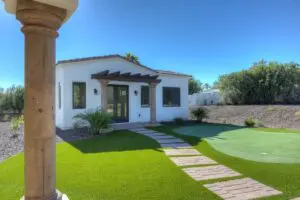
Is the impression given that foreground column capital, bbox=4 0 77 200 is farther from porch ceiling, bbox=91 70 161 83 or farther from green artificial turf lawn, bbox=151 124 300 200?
porch ceiling, bbox=91 70 161 83

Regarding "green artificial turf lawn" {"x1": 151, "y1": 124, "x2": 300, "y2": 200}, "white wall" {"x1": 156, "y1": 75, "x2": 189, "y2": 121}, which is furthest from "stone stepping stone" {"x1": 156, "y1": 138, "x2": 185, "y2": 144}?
"white wall" {"x1": 156, "y1": 75, "x2": 189, "y2": 121}

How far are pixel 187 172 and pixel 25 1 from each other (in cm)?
433

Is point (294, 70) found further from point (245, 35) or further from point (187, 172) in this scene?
point (187, 172)

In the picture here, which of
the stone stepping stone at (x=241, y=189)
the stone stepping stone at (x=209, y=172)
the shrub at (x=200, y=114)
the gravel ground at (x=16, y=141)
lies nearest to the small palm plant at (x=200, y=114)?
the shrub at (x=200, y=114)

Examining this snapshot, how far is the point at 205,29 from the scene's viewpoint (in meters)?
14.8

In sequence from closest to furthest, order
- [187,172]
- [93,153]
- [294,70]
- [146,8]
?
[187,172]
[93,153]
[146,8]
[294,70]

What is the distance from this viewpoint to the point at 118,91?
41.6 ft

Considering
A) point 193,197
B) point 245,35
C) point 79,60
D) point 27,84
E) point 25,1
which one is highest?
point 245,35

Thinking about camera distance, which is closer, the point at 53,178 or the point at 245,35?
the point at 53,178

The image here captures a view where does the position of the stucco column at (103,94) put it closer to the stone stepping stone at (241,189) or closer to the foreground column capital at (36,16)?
the stone stepping stone at (241,189)

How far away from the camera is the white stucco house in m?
10.8

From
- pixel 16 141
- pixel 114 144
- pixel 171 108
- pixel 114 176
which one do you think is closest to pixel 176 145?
pixel 114 144

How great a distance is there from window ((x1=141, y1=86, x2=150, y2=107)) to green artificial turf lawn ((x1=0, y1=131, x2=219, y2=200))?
273 inches

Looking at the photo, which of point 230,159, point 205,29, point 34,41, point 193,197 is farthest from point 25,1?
point 205,29
